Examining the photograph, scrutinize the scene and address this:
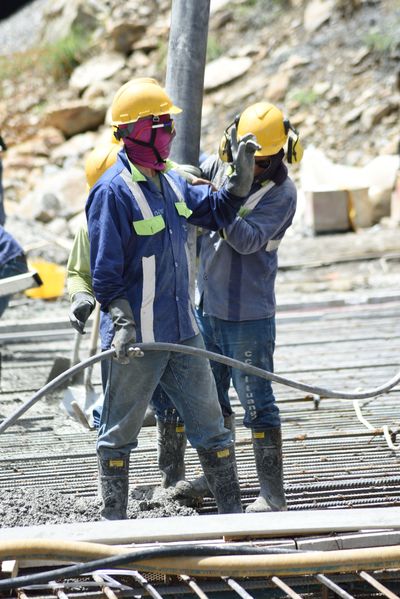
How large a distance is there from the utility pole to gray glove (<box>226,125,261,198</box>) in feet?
3.56

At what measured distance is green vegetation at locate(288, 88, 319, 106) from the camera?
19.9m

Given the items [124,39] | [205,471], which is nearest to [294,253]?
[205,471]

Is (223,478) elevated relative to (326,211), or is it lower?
lower

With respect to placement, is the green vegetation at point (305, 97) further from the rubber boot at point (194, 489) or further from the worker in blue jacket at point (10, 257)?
the rubber boot at point (194, 489)

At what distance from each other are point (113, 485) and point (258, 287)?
1.08 m

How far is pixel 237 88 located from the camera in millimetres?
22172

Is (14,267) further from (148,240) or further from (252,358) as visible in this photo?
(148,240)

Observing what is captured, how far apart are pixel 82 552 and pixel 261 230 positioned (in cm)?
161

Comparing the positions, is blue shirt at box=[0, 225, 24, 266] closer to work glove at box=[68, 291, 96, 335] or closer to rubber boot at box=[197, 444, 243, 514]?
work glove at box=[68, 291, 96, 335]

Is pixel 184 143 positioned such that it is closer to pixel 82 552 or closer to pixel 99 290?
pixel 99 290

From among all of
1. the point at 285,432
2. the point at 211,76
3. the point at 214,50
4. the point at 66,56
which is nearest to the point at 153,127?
the point at 285,432

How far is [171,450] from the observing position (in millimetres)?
4898

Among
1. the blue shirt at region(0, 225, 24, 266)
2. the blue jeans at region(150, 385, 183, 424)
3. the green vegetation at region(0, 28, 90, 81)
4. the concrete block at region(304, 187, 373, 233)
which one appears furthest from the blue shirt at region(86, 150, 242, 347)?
the green vegetation at region(0, 28, 90, 81)

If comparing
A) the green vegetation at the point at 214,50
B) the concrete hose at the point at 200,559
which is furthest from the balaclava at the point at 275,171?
the green vegetation at the point at 214,50
